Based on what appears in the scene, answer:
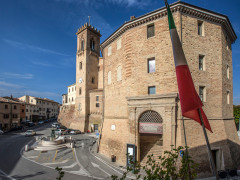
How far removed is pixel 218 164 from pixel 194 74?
8754mm

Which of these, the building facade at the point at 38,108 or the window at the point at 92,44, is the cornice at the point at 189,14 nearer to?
the window at the point at 92,44

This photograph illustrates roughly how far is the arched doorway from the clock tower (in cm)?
Result: 2541

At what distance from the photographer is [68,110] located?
161ft

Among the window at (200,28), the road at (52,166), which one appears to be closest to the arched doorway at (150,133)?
the road at (52,166)

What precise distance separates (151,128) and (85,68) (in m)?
31.0

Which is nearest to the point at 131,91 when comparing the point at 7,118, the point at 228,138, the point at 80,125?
the point at 228,138

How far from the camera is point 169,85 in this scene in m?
13.4

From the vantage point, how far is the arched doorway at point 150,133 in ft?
44.7

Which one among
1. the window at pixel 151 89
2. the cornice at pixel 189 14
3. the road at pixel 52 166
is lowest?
the road at pixel 52 166

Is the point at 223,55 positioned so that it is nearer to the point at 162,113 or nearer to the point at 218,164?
the point at 162,113

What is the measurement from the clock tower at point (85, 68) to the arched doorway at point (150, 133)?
25.4 metres

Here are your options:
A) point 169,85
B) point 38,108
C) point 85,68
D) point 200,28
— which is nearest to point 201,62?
point 200,28

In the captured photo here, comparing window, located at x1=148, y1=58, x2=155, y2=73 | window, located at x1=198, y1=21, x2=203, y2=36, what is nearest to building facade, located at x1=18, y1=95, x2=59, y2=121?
window, located at x1=148, y1=58, x2=155, y2=73

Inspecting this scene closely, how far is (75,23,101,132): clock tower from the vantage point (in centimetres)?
3931
